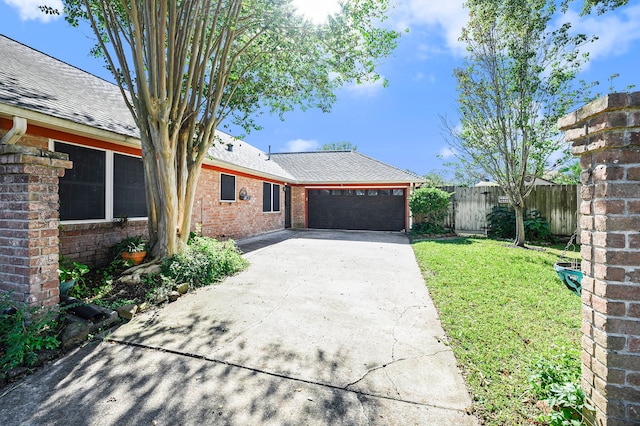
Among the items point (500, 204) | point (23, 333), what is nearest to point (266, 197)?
point (500, 204)

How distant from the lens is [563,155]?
327 inches

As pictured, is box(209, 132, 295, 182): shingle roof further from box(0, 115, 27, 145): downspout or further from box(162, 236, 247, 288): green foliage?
box(0, 115, 27, 145): downspout

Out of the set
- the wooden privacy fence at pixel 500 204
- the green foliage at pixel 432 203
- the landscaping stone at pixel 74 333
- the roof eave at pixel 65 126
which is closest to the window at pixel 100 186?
the roof eave at pixel 65 126

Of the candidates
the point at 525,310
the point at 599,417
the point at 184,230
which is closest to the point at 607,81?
the point at 525,310

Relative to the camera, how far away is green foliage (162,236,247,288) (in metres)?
4.94

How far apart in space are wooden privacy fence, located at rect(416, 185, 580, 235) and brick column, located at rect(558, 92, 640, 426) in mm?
10343

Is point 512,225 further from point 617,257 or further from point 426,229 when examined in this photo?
point 617,257

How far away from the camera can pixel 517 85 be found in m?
8.09

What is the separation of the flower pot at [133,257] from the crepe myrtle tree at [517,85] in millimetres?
9938

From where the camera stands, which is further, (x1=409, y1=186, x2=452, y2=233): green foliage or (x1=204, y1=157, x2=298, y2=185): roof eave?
(x1=409, y1=186, x2=452, y2=233): green foliage

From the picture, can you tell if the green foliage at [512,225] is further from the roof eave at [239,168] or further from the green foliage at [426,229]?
the roof eave at [239,168]

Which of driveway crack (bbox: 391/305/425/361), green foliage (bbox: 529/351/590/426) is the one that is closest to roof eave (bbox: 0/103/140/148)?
driveway crack (bbox: 391/305/425/361)

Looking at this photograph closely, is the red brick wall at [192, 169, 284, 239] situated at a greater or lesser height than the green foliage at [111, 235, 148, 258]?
greater

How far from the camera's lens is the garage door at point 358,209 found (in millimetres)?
13641
